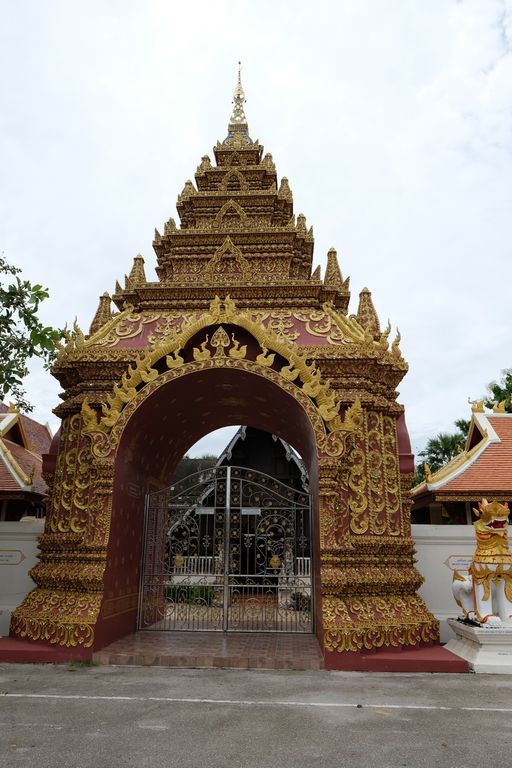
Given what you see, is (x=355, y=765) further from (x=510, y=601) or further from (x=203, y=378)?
(x=203, y=378)

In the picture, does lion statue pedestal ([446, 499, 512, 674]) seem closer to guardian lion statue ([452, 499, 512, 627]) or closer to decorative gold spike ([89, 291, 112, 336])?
guardian lion statue ([452, 499, 512, 627])

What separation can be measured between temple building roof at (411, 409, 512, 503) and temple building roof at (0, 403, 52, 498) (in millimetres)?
8097

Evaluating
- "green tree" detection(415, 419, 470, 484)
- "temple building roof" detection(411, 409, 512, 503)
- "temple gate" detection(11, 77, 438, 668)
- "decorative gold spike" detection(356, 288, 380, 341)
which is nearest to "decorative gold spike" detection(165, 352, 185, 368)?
"temple gate" detection(11, 77, 438, 668)

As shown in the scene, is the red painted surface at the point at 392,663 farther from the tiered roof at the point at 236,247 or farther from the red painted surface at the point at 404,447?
the tiered roof at the point at 236,247

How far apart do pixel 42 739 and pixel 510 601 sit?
18.5ft

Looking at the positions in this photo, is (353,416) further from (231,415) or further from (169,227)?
(169,227)

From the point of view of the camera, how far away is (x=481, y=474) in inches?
450

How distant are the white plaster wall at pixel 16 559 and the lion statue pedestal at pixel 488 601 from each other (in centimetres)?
642

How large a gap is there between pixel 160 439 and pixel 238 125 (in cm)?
1043

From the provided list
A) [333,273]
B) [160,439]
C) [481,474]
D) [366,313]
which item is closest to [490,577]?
[481,474]

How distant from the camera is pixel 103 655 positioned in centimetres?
706

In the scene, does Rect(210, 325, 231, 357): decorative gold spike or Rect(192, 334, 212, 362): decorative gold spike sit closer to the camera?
Rect(192, 334, 212, 362): decorative gold spike

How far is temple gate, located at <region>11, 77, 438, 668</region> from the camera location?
7.43 m

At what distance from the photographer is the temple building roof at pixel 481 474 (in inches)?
434
